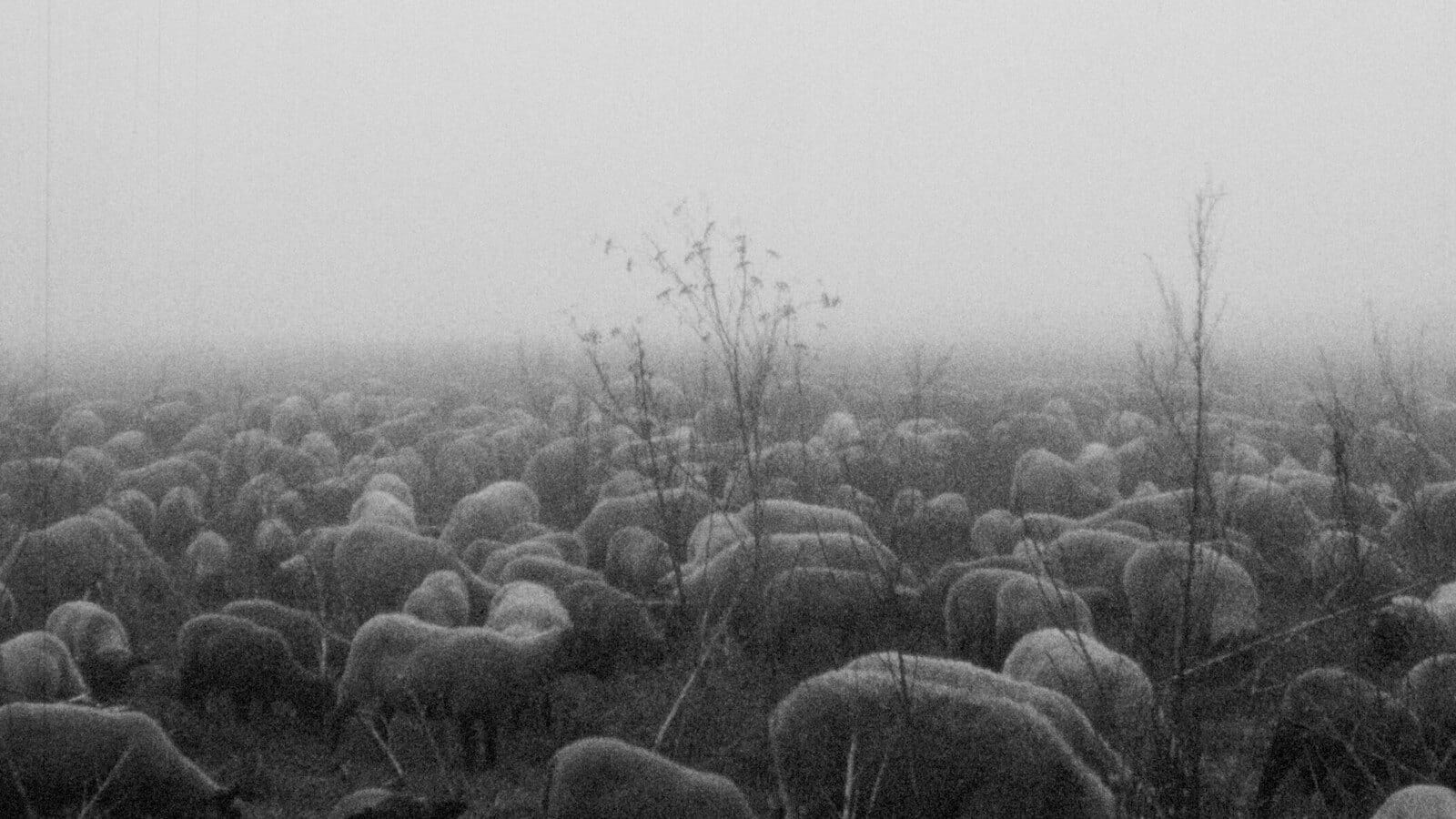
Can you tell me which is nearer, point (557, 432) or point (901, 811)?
point (901, 811)

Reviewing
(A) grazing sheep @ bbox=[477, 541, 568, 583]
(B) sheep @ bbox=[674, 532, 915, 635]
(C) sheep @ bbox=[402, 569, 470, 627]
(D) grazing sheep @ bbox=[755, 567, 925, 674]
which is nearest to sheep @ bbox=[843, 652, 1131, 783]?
(D) grazing sheep @ bbox=[755, 567, 925, 674]

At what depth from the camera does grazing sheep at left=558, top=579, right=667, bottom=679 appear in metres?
7.12

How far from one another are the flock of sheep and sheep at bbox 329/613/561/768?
0.02 meters

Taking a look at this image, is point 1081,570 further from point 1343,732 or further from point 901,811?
point 901,811

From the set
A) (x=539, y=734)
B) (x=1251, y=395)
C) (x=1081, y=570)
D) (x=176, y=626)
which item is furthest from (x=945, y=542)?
(x=1251, y=395)

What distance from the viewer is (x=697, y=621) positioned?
24.4 feet

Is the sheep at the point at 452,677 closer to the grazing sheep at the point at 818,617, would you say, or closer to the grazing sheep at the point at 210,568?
the grazing sheep at the point at 818,617

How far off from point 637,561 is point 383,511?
241cm

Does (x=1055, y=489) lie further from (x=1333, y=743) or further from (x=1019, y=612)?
(x=1333, y=743)

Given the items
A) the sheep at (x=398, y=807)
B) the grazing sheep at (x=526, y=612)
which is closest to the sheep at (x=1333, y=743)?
the sheep at (x=398, y=807)

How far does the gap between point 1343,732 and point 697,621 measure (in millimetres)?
3345

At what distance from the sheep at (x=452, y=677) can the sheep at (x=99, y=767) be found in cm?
108

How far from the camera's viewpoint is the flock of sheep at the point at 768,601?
4637mm

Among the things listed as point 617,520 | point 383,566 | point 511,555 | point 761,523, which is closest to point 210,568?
point 383,566
